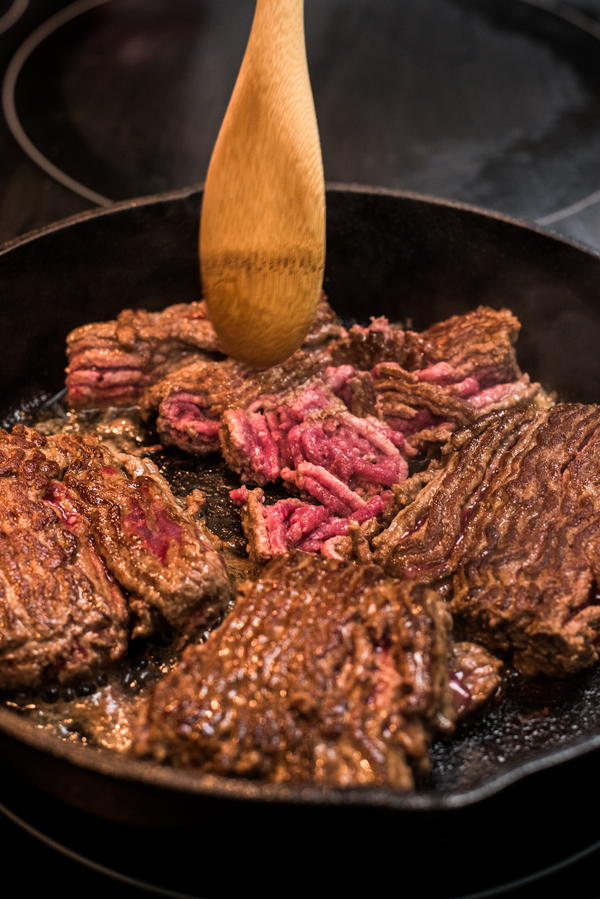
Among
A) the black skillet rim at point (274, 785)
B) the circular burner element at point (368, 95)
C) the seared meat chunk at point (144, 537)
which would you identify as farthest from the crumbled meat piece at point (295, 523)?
the circular burner element at point (368, 95)

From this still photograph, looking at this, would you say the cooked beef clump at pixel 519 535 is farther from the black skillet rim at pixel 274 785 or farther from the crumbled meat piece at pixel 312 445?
the black skillet rim at pixel 274 785

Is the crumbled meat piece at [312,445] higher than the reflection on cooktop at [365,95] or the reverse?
the reverse

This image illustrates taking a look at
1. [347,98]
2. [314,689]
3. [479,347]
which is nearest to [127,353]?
[479,347]

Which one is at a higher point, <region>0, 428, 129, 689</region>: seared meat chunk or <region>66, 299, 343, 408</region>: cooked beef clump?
<region>66, 299, 343, 408</region>: cooked beef clump

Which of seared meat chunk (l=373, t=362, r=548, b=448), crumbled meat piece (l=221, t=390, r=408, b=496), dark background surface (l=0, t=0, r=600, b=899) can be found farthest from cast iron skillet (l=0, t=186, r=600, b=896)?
dark background surface (l=0, t=0, r=600, b=899)

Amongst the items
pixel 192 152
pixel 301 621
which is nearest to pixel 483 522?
pixel 301 621

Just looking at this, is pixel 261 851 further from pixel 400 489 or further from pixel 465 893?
pixel 400 489

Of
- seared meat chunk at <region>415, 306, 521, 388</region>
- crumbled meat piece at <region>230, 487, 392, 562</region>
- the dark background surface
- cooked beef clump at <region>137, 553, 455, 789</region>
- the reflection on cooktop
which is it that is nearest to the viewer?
cooked beef clump at <region>137, 553, 455, 789</region>

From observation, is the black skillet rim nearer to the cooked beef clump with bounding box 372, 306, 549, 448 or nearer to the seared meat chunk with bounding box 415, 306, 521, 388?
the cooked beef clump with bounding box 372, 306, 549, 448
